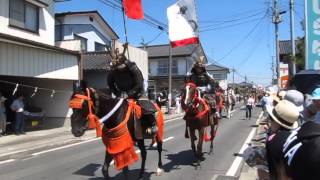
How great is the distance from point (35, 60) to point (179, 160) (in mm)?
11527

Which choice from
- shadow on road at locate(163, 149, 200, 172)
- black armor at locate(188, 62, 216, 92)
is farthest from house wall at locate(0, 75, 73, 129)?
black armor at locate(188, 62, 216, 92)

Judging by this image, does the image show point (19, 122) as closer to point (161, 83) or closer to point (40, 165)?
point (40, 165)

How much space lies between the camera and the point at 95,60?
3244 centimetres

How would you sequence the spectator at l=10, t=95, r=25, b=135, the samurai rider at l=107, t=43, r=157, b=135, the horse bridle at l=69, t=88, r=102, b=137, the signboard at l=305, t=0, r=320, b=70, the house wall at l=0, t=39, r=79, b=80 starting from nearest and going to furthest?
the horse bridle at l=69, t=88, r=102, b=137 < the signboard at l=305, t=0, r=320, b=70 < the samurai rider at l=107, t=43, r=157, b=135 < the house wall at l=0, t=39, r=79, b=80 < the spectator at l=10, t=95, r=25, b=135

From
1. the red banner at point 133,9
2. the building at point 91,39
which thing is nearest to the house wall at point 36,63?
the building at point 91,39

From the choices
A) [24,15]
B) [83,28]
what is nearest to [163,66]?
[83,28]

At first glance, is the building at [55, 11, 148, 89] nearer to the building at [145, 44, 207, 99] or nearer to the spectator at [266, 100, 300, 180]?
the spectator at [266, 100, 300, 180]

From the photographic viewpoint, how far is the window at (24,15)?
22.9 m

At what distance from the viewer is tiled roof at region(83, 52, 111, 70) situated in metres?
31.7

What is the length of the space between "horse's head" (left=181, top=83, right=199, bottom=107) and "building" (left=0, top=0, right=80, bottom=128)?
396 inches

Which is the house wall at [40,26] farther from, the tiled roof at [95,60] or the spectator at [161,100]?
the spectator at [161,100]

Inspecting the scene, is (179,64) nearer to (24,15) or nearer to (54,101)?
(54,101)

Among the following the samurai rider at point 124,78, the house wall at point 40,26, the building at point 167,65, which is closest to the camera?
the samurai rider at point 124,78

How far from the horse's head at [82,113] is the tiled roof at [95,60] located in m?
23.4
